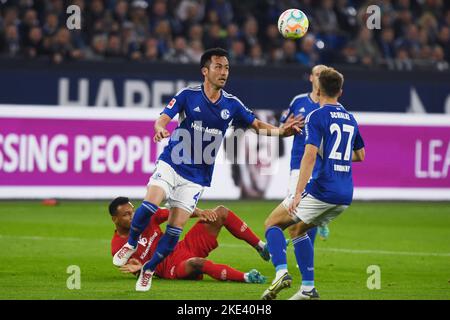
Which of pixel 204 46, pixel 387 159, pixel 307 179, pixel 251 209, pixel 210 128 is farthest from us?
pixel 204 46

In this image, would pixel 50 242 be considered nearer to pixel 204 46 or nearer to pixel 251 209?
pixel 251 209

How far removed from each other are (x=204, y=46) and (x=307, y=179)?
12.8 meters

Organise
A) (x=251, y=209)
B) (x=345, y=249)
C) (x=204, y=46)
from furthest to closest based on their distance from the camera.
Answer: (x=204, y=46) < (x=251, y=209) < (x=345, y=249)

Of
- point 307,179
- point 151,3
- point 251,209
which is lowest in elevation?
point 251,209

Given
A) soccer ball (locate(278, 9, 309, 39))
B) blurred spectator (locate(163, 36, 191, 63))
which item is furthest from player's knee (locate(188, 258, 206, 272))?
blurred spectator (locate(163, 36, 191, 63))

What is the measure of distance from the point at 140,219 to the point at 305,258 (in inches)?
65.9

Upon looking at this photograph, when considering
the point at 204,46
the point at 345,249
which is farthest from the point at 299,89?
the point at 345,249

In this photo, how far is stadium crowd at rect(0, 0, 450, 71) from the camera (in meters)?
19.7

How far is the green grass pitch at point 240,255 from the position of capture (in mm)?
9516

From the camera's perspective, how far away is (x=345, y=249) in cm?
1342

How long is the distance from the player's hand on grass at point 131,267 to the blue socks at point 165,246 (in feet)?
1.48

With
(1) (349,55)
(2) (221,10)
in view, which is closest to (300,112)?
(1) (349,55)

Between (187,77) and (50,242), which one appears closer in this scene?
(50,242)

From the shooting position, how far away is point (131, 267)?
10172 mm
